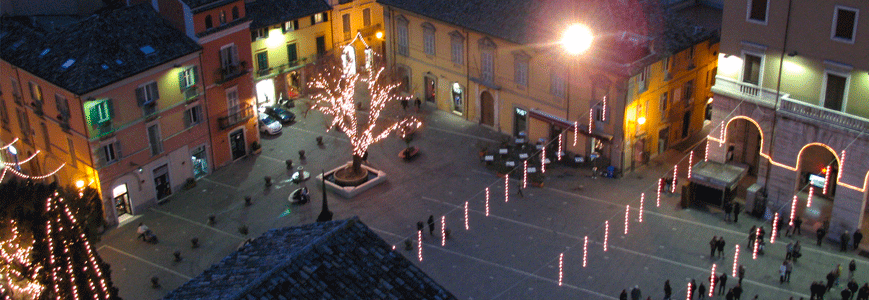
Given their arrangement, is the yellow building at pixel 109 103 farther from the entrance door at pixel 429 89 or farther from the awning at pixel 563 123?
the awning at pixel 563 123

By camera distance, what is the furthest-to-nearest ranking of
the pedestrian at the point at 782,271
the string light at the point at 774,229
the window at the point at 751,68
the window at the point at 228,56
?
the window at the point at 228,56
the window at the point at 751,68
the string light at the point at 774,229
the pedestrian at the point at 782,271

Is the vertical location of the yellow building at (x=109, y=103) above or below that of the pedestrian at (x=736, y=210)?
above

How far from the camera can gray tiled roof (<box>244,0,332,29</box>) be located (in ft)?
233

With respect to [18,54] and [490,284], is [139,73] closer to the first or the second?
[18,54]

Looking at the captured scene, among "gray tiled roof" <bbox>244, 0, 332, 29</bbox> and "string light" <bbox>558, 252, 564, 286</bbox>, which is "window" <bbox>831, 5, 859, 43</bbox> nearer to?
"string light" <bbox>558, 252, 564, 286</bbox>

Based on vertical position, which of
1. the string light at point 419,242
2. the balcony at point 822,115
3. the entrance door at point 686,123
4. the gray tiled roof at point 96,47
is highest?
the gray tiled roof at point 96,47

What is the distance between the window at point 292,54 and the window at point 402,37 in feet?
27.5

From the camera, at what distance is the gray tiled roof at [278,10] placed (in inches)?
2798

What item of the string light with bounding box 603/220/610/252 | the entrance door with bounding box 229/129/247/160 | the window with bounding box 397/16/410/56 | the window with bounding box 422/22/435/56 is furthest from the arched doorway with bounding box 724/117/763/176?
the entrance door with bounding box 229/129/247/160

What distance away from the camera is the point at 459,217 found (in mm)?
58969

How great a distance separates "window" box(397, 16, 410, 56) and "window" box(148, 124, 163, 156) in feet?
74.9

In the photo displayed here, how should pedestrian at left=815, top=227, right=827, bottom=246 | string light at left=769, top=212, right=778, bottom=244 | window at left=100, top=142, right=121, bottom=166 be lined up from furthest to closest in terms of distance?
window at left=100, top=142, right=121, bottom=166 → pedestrian at left=815, top=227, right=827, bottom=246 → string light at left=769, top=212, right=778, bottom=244

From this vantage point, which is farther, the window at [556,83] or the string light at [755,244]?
the window at [556,83]

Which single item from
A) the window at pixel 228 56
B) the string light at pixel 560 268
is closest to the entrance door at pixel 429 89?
the window at pixel 228 56
